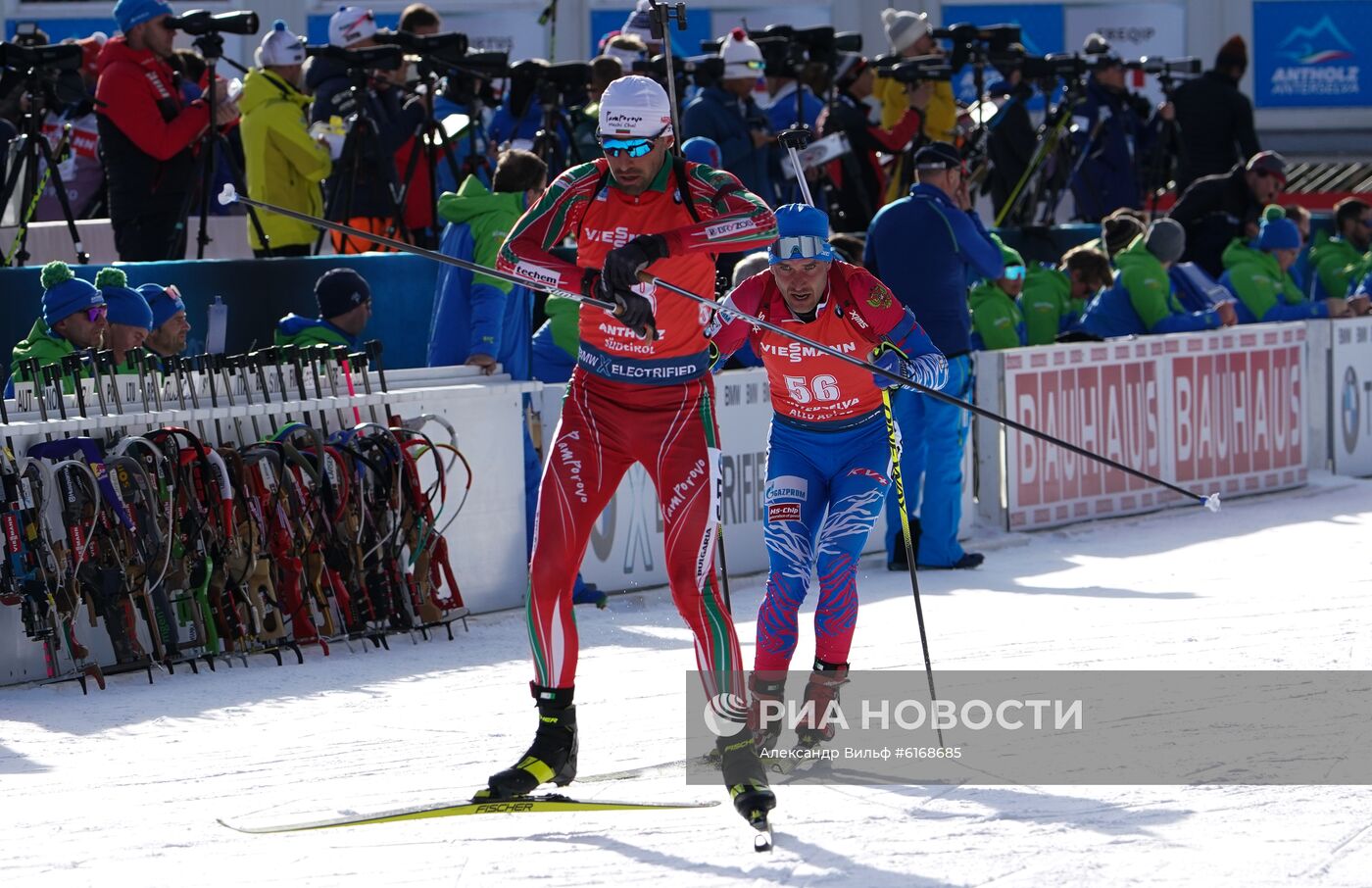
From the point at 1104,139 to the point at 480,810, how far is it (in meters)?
11.5

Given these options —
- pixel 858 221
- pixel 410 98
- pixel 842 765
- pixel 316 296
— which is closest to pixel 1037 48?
pixel 858 221

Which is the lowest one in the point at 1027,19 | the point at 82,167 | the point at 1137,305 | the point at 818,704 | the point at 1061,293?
the point at 818,704

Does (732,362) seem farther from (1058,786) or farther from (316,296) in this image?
(1058,786)

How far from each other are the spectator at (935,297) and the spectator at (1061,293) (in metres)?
2.07

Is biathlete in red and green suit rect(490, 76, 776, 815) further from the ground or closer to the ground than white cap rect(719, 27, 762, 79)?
closer to the ground

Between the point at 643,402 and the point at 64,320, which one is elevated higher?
the point at 64,320

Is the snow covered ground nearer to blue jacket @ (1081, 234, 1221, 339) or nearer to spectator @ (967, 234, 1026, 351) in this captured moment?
spectator @ (967, 234, 1026, 351)

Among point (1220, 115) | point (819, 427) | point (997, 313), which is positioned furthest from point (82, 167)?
point (1220, 115)

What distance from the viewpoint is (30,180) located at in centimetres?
1192

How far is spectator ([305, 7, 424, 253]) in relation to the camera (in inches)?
484

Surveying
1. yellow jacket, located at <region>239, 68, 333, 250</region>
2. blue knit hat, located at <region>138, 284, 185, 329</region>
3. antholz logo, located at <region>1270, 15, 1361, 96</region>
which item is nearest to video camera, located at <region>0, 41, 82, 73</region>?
yellow jacket, located at <region>239, 68, 333, 250</region>

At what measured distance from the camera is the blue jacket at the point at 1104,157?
16531 mm

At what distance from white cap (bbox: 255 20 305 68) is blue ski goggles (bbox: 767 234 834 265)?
219 inches

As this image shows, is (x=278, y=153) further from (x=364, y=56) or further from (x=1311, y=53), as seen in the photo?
(x=1311, y=53)
